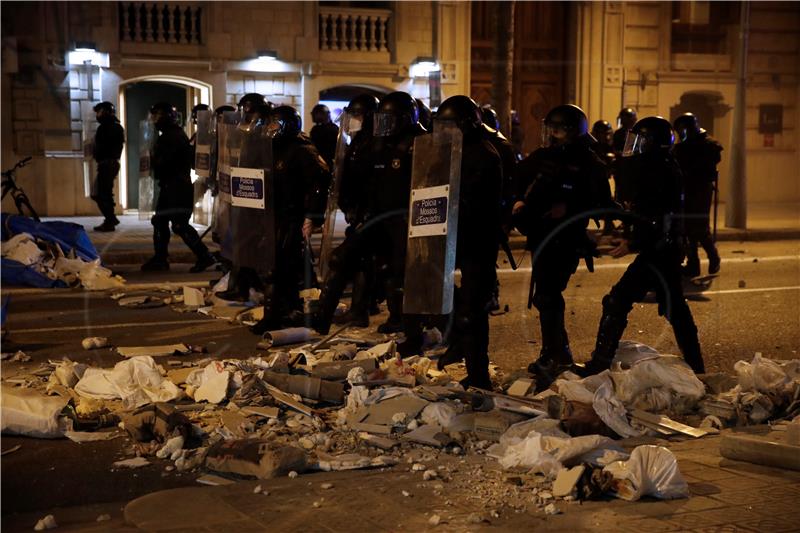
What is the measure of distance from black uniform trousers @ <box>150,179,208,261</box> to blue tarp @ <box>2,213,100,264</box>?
0.89m

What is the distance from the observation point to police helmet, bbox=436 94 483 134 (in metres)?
7.35

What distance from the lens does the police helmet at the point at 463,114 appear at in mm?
7352

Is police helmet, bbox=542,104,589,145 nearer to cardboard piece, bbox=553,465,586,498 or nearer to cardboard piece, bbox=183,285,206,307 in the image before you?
cardboard piece, bbox=553,465,586,498

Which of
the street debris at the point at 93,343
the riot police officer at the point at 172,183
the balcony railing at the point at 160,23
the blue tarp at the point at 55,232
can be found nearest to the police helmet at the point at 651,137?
the street debris at the point at 93,343

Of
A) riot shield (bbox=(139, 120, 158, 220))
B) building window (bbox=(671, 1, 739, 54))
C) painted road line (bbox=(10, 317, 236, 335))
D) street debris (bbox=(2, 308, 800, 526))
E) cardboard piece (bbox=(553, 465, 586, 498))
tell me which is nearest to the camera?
cardboard piece (bbox=(553, 465, 586, 498))

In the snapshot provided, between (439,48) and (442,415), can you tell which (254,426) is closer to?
(442,415)

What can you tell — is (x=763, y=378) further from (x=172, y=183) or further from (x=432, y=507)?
(x=172, y=183)

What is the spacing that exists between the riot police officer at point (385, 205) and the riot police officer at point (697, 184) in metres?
5.62

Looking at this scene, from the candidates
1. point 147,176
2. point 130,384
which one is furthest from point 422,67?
point 130,384

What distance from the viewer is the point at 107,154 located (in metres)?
17.8

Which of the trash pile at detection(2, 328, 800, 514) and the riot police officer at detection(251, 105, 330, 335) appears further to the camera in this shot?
the riot police officer at detection(251, 105, 330, 335)

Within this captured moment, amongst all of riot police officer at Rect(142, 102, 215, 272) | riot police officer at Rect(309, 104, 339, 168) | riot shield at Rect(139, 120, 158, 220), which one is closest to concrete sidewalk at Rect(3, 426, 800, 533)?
riot police officer at Rect(142, 102, 215, 272)

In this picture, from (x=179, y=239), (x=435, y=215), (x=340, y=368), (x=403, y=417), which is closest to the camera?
(x=403, y=417)

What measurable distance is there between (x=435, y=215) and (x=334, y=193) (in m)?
2.01
